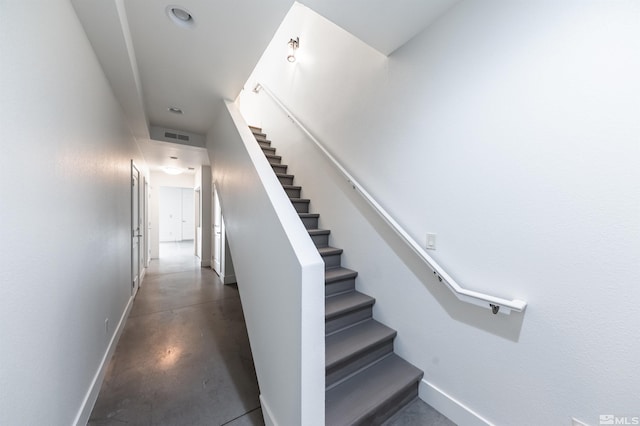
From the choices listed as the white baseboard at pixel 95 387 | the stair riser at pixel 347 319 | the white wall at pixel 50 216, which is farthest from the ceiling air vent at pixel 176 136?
the stair riser at pixel 347 319

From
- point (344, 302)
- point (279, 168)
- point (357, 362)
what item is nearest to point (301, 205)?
point (279, 168)

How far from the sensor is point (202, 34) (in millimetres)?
1776

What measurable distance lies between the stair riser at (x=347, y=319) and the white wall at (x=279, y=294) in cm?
56

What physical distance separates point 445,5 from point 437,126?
765 mm

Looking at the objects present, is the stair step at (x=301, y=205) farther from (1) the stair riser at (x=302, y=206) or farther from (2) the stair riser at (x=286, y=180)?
(2) the stair riser at (x=286, y=180)

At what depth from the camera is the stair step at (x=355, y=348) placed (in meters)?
1.58

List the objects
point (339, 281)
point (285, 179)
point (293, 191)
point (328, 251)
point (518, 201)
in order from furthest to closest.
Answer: point (285, 179), point (293, 191), point (328, 251), point (339, 281), point (518, 201)

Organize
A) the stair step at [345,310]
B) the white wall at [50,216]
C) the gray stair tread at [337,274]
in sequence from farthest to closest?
1. the gray stair tread at [337,274]
2. the stair step at [345,310]
3. the white wall at [50,216]

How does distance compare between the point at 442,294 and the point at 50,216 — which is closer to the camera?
the point at 50,216

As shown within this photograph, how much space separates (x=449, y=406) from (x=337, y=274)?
3.88ft

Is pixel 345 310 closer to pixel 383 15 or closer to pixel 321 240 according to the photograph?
pixel 321 240

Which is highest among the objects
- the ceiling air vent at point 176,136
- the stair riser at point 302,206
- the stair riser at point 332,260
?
the ceiling air vent at point 176,136

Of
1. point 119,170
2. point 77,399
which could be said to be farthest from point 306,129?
point 77,399

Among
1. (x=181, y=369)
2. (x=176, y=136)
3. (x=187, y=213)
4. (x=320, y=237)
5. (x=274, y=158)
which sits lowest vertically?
(x=181, y=369)
